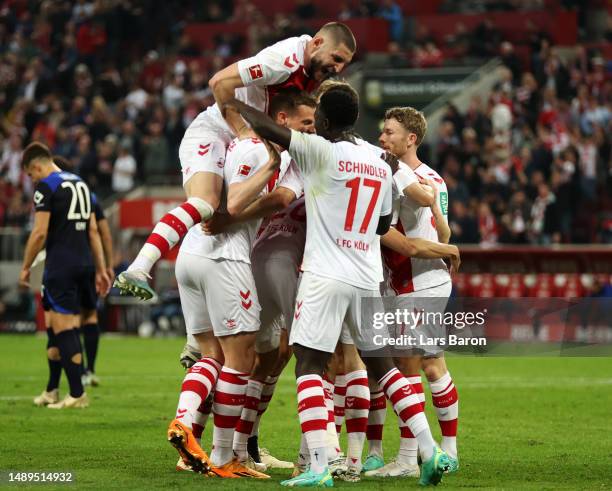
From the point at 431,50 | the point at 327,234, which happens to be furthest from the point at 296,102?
the point at 431,50

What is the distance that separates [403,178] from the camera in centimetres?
823

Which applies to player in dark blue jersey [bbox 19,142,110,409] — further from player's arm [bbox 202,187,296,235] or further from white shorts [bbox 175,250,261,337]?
player's arm [bbox 202,187,296,235]

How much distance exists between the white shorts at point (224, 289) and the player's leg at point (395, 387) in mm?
767

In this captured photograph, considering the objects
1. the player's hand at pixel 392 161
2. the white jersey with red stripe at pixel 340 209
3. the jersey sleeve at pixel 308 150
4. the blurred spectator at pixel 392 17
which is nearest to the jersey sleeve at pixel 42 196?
the player's hand at pixel 392 161

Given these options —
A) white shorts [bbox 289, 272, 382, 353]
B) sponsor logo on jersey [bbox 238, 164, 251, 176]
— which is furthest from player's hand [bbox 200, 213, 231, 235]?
white shorts [bbox 289, 272, 382, 353]

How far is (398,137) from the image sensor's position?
28.4ft

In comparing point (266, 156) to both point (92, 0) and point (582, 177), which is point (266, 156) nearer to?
point (582, 177)

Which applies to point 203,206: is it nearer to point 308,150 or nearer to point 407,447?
point 308,150

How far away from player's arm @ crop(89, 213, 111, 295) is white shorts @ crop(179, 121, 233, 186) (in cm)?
493

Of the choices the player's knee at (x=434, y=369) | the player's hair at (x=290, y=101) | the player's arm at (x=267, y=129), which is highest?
the player's hair at (x=290, y=101)

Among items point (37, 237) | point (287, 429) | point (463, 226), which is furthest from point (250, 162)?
point (463, 226)

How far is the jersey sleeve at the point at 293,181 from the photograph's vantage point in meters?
7.96

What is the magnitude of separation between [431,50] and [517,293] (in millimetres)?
7719

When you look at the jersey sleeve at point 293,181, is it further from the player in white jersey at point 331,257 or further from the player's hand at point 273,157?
the player in white jersey at point 331,257
